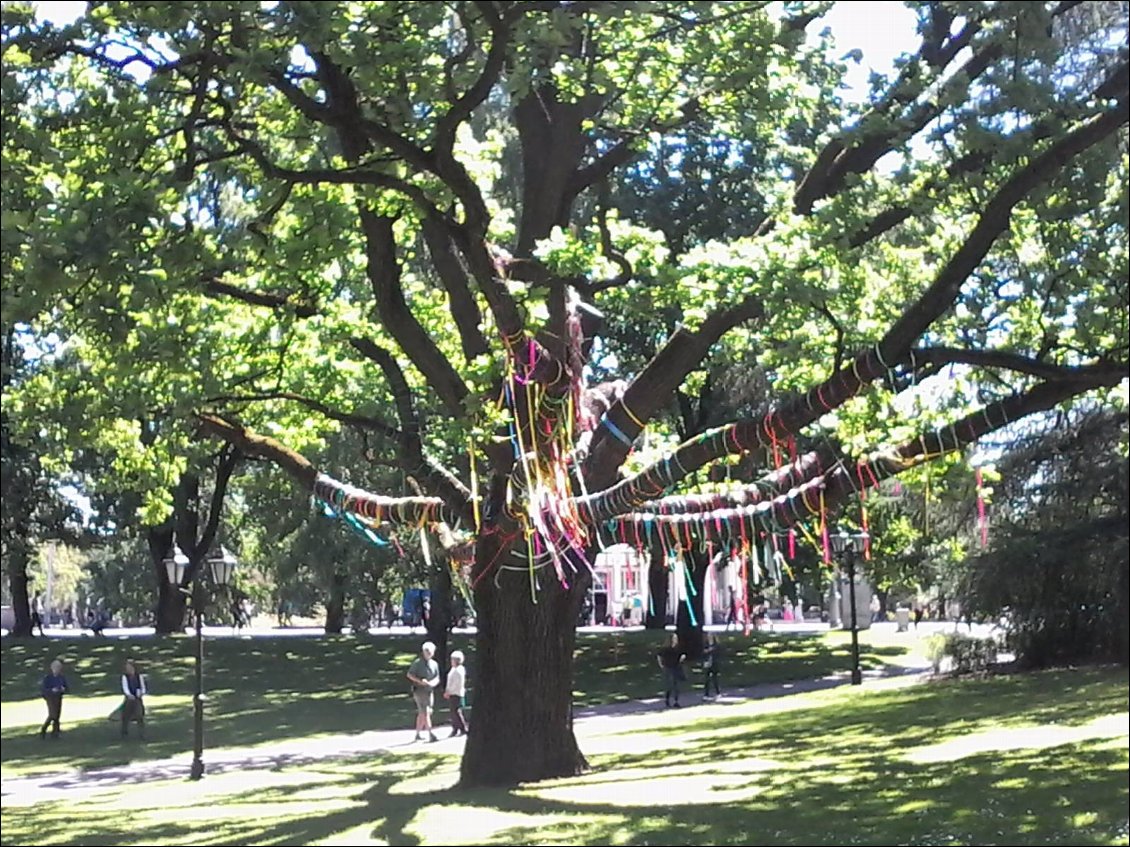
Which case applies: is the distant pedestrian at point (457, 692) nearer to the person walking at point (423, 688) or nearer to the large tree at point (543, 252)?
the person walking at point (423, 688)

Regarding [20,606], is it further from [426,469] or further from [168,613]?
[426,469]

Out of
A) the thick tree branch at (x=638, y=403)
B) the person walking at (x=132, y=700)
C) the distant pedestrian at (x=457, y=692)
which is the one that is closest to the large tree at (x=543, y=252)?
the thick tree branch at (x=638, y=403)

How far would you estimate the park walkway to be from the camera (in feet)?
65.7

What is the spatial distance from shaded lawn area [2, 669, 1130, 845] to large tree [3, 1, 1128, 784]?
5.90 feet

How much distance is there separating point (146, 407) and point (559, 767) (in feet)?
19.6

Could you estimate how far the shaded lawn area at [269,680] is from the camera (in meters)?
26.7

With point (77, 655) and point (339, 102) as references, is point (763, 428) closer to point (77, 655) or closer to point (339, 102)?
point (339, 102)

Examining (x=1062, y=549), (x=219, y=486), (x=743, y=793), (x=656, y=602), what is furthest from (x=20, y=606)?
(x=743, y=793)

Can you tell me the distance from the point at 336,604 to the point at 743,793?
37.9m

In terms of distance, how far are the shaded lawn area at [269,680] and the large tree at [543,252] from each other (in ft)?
32.4

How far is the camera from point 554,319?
13.5 m

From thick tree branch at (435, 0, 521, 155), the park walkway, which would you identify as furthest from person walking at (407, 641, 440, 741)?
thick tree branch at (435, 0, 521, 155)

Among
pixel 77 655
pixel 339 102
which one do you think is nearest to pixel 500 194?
pixel 339 102

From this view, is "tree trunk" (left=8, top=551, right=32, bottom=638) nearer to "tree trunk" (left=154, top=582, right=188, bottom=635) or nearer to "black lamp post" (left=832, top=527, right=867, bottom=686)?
"tree trunk" (left=154, top=582, right=188, bottom=635)
